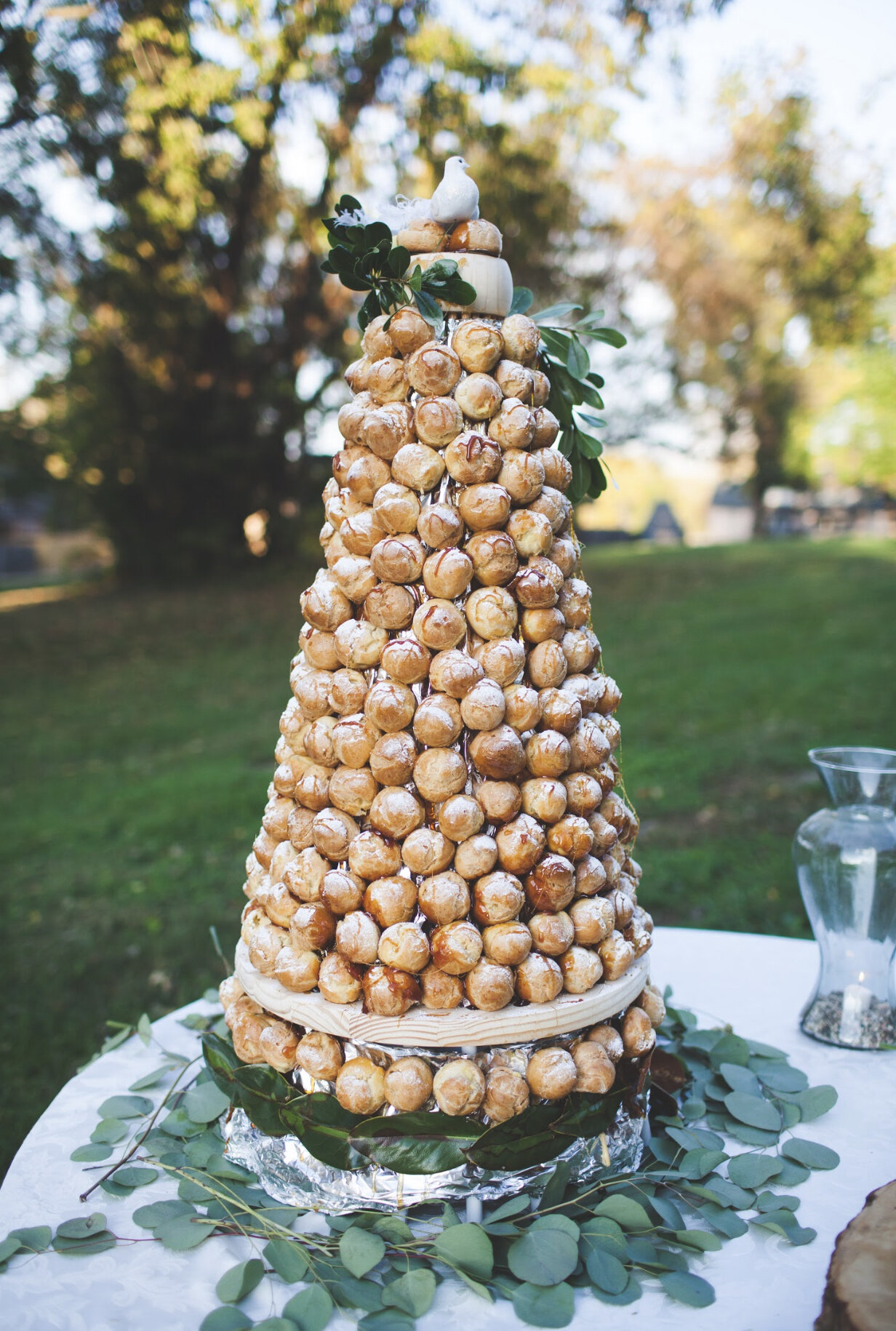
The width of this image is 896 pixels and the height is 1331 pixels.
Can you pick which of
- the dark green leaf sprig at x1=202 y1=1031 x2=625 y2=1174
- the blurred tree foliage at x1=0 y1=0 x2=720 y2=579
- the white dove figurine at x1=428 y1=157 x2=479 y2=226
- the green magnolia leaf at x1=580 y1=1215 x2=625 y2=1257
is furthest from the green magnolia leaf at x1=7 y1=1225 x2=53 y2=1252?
the blurred tree foliage at x1=0 y1=0 x2=720 y2=579

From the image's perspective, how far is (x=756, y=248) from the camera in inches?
595

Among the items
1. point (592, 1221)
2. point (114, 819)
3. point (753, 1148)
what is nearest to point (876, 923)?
point (753, 1148)

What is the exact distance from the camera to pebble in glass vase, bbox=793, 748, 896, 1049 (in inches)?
70.5

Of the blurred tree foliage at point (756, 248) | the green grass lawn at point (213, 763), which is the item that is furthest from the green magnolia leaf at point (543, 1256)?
the blurred tree foliage at point (756, 248)

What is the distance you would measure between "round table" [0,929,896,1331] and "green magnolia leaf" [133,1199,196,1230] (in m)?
0.02

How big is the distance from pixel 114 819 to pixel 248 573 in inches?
390

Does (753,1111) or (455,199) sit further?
(753,1111)

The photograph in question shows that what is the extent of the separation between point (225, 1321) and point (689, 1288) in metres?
0.59

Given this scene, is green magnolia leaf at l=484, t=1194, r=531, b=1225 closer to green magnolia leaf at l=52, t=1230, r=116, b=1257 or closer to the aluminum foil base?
the aluminum foil base

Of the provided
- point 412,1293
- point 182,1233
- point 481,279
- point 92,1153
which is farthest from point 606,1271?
point 481,279

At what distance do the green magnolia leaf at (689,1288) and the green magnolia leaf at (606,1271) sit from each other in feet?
0.18

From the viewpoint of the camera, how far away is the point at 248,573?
15297 mm

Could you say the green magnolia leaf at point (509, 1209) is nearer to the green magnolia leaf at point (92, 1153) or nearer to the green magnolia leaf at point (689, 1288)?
the green magnolia leaf at point (689, 1288)

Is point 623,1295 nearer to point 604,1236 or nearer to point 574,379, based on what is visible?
point 604,1236
